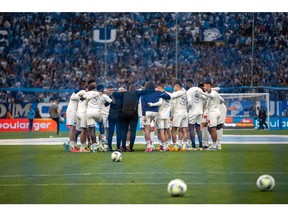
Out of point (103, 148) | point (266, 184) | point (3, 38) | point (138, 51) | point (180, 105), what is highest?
point (266, 184)

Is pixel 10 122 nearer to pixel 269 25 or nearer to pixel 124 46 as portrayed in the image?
pixel 124 46

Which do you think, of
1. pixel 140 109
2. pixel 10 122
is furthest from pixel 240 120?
pixel 140 109

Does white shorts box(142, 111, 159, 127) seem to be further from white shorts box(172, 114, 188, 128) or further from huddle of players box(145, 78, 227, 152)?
white shorts box(172, 114, 188, 128)

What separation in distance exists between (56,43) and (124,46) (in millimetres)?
3848

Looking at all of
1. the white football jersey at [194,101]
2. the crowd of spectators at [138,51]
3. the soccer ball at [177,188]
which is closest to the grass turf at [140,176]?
the soccer ball at [177,188]

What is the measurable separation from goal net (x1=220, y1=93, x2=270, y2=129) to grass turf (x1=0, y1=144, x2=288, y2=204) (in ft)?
57.2

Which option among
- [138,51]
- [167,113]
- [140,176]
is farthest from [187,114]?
[138,51]

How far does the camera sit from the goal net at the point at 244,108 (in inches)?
1499

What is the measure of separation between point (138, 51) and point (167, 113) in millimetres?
22263

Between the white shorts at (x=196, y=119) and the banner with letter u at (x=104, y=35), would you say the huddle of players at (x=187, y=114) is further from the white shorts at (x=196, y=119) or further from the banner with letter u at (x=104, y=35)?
the banner with letter u at (x=104, y=35)

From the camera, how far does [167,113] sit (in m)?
20.2

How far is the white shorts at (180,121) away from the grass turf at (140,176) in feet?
3.34

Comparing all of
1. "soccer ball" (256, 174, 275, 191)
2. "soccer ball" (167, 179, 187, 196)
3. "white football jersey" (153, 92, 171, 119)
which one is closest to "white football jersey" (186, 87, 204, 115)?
"white football jersey" (153, 92, 171, 119)

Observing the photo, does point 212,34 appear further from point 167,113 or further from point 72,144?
point 72,144
